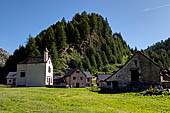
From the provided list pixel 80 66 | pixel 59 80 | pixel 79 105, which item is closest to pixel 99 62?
pixel 80 66

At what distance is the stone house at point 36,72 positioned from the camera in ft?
136

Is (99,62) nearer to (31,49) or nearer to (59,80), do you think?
(31,49)

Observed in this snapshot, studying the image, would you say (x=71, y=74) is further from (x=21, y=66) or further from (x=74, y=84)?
(x=21, y=66)

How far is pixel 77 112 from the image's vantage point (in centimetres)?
995

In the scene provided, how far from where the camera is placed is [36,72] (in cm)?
4241

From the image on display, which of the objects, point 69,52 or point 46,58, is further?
point 69,52

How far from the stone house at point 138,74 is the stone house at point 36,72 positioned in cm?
1946

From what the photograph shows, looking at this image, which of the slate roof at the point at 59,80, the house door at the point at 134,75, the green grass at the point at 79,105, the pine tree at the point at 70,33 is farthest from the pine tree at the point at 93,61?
the green grass at the point at 79,105

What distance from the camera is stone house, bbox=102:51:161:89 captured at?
26516mm

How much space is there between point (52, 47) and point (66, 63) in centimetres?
1126

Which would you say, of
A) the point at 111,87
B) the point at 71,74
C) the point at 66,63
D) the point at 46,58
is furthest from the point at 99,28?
the point at 111,87

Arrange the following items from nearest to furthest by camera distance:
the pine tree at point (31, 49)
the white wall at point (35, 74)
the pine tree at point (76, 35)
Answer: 1. the white wall at point (35, 74)
2. the pine tree at point (31, 49)
3. the pine tree at point (76, 35)

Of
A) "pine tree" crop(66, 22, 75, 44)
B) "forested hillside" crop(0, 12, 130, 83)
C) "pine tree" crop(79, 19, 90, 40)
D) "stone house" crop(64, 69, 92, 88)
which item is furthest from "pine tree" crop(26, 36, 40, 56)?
"pine tree" crop(79, 19, 90, 40)

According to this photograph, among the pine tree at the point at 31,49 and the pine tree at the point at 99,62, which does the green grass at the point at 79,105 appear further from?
the pine tree at the point at 99,62
